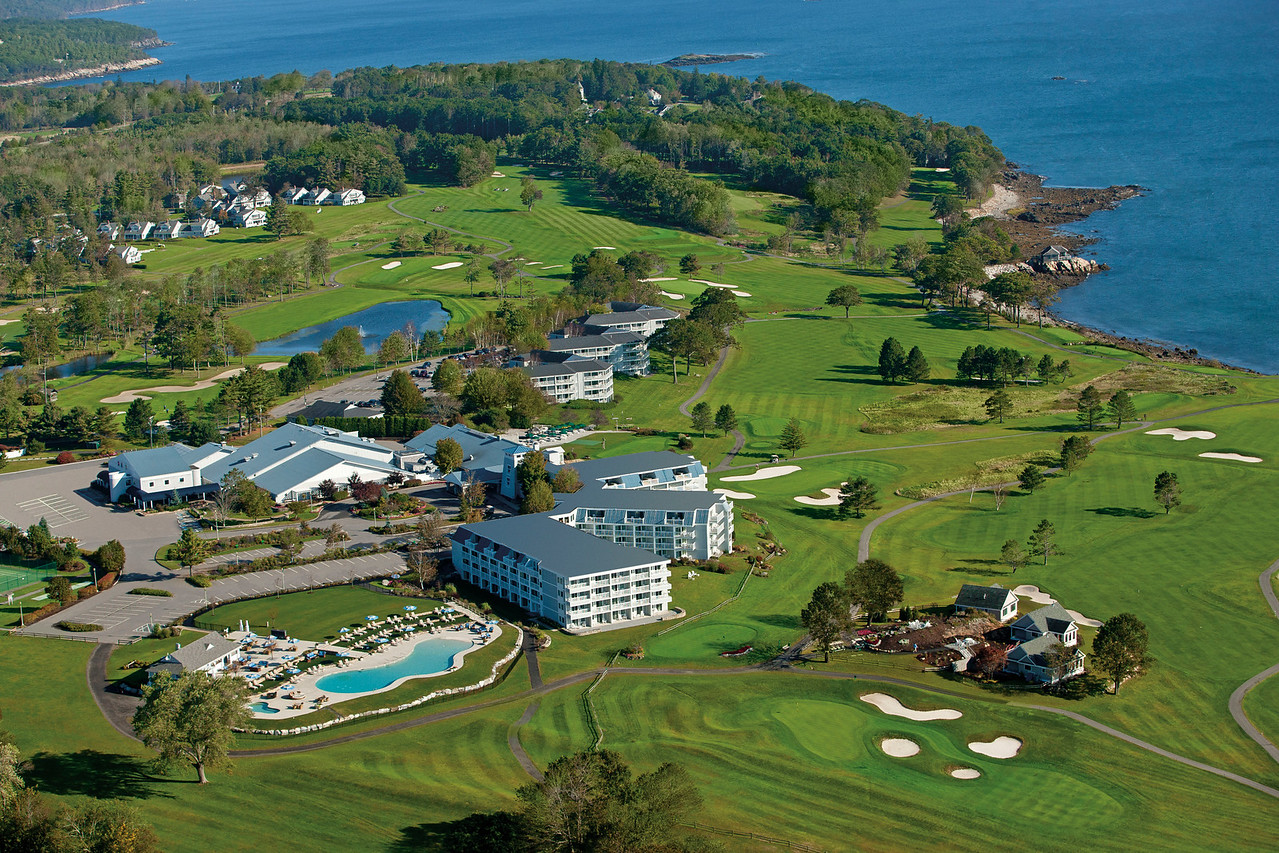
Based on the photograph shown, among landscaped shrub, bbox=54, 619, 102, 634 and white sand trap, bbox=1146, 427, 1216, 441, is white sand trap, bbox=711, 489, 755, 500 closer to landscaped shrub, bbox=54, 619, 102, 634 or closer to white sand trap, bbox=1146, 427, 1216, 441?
white sand trap, bbox=1146, 427, 1216, 441

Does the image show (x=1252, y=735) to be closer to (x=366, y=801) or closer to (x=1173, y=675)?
(x=1173, y=675)

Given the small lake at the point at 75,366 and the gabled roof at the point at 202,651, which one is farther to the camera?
the small lake at the point at 75,366

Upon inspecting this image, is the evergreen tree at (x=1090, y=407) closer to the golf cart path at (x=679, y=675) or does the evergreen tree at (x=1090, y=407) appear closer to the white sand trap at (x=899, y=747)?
the golf cart path at (x=679, y=675)

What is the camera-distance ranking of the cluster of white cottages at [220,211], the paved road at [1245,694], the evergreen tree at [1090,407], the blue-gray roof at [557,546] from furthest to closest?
the cluster of white cottages at [220,211]
the evergreen tree at [1090,407]
the blue-gray roof at [557,546]
the paved road at [1245,694]

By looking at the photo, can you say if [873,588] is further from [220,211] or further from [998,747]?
[220,211]

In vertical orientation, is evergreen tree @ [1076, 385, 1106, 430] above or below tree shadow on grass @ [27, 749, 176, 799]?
above

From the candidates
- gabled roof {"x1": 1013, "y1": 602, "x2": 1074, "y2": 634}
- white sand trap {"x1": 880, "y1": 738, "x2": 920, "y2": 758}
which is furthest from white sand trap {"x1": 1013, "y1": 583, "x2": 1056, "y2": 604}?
white sand trap {"x1": 880, "y1": 738, "x2": 920, "y2": 758}

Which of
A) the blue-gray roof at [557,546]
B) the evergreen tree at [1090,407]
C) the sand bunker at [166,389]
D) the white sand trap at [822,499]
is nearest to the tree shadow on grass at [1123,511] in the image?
the white sand trap at [822,499]

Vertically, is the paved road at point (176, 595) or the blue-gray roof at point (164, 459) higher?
the blue-gray roof at point (164, 459)

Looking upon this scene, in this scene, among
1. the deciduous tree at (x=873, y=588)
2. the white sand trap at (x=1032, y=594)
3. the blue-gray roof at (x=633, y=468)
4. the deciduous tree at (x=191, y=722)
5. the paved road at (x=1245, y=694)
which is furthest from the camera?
the blue-gray roof at (x=633, y=468)
